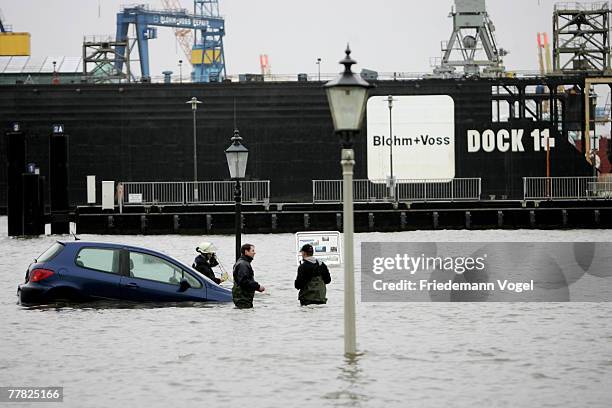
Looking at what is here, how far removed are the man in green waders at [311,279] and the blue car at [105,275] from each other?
6.82ft

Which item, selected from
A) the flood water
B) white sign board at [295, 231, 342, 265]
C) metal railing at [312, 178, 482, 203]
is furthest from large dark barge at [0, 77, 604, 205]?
the flood water

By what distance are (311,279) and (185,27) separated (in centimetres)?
10071

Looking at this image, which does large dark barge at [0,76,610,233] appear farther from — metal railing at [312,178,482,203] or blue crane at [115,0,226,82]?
blue crane at [115,0,226,82]

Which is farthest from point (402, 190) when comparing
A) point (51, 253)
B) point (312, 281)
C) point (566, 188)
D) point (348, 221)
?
point (348, 221)

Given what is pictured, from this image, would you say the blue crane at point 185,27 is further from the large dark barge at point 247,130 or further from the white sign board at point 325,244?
the white sign board at point 325,244

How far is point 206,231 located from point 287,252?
43.6ft

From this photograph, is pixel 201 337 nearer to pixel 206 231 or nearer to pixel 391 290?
pixel 391 290

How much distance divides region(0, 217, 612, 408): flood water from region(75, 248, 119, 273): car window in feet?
3.16

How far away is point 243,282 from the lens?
24.6m

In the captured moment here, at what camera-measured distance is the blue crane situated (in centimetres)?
11425

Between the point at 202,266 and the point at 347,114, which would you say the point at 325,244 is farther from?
the point at 347,114

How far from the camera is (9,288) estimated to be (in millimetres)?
32312

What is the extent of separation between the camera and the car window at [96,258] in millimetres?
24766

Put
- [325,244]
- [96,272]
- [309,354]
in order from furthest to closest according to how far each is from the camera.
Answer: [325,244] < [96,272] < [309,354]
